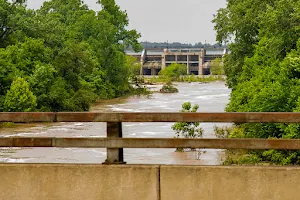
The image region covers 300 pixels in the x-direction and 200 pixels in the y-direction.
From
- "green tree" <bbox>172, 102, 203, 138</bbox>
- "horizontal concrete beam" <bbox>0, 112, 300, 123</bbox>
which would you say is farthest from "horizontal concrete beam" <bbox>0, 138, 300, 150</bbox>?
"green tree" <bbox>172, 102, 203, 138</bbox>

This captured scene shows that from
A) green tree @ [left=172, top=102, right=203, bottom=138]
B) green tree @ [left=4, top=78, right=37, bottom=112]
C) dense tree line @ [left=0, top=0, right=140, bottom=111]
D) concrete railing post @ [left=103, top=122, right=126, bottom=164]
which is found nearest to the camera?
concrete railing post @ [left=103, top=122, right=126, bottom=164]

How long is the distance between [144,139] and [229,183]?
971 mm

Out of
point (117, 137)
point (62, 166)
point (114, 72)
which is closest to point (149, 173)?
point (117, 137)

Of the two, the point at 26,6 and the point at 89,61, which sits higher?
the point at 26,6

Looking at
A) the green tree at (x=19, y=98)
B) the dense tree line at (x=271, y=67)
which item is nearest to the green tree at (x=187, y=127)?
the dense tree line at (x=271, y=67)

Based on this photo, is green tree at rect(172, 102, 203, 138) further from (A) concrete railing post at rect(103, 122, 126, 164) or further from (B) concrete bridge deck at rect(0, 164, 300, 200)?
(B) concrete bridge deck at rect(0, 164, 300, 200)

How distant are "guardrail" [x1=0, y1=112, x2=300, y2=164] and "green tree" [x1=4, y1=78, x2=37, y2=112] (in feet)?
144

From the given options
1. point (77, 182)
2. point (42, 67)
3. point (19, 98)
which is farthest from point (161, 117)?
point (42, 67)

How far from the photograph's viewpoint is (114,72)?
8812cm

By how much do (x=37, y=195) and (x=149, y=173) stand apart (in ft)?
3.92

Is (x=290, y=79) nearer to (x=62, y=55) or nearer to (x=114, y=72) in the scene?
(x=62, y=55)

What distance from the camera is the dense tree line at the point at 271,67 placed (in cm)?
2515

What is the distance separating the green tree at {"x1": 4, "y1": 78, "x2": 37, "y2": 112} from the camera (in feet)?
163

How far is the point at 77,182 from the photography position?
20.8 ft
